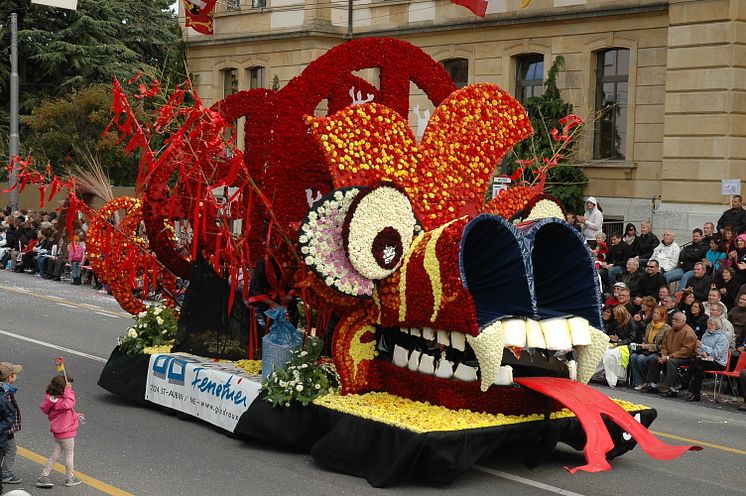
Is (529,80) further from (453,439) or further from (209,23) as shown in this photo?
(453,439)

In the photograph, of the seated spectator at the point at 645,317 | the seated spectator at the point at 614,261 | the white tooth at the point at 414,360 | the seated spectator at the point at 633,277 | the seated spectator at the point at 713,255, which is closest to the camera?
the white tooth at the point at 414,360

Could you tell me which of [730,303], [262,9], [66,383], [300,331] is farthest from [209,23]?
[66,383]

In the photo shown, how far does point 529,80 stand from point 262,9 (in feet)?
29.3

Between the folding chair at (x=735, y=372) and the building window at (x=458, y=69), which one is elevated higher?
the building window at (x=458, y=69)

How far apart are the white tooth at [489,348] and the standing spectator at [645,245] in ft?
39.4

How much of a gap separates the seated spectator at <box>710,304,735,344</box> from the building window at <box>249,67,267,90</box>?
65.2 feet

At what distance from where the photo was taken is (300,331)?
41.8 ft

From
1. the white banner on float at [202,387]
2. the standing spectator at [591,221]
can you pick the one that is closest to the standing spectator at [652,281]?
the standing spectator at [591,221]

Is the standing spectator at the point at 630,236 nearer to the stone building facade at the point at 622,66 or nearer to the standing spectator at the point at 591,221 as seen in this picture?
the standing spectator at the point at 591,221

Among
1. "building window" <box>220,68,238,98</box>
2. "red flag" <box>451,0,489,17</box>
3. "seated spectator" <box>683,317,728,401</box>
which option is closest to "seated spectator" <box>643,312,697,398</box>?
"seated spectator" <box>683,317,728,401</box>

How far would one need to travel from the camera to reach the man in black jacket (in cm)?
2167

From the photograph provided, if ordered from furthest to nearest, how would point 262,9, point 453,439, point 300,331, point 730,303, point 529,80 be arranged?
point 262,9
point 529,80
point 730,303
point 300,331
point 453,439

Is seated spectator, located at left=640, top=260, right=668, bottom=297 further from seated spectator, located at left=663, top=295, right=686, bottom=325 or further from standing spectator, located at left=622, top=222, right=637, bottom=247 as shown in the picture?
standing spectator, located at left=622, top=222, right=637, bottom=247

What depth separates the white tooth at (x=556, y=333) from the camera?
10.5 m
